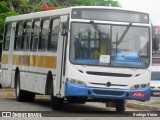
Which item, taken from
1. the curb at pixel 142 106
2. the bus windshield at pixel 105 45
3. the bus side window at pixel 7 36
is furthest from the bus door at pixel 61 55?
the bus side window at pixel 7 36

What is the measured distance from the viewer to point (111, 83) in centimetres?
1895

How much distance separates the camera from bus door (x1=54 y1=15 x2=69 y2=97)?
1928 cm

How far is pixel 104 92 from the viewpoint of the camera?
62.0ft

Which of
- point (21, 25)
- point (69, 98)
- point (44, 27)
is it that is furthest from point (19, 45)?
point (69, 98)

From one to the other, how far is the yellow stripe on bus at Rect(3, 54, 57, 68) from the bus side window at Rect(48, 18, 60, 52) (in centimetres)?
32

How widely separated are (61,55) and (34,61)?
3.42m

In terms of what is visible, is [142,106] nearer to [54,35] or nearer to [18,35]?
[54,35]

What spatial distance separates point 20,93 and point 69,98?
5451 mm

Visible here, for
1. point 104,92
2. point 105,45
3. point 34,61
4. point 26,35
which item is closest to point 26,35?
point 26,35

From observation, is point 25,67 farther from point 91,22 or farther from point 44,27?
point 91,22

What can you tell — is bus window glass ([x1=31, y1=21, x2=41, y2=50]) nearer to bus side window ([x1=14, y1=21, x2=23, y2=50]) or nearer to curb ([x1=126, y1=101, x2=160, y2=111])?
bus side window ([x1=14, y1=21, x2=23, y2=50])

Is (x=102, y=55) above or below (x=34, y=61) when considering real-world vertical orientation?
above

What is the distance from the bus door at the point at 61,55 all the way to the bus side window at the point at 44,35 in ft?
5.40

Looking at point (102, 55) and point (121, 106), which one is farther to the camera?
point (121, 106)
